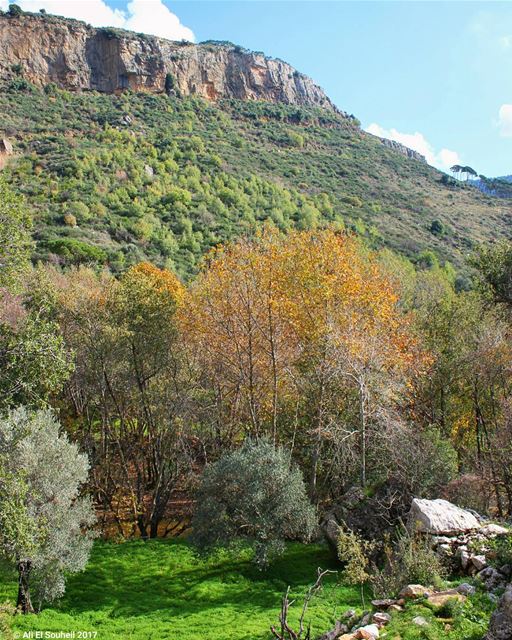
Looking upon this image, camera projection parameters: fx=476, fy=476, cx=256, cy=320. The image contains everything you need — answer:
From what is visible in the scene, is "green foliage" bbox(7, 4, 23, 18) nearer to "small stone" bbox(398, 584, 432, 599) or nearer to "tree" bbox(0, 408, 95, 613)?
"tree" bbox(0, 408, 95, 613)

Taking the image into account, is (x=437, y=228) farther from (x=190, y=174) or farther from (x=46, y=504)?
(x=46, y=504)

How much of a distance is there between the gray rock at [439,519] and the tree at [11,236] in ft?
34.9

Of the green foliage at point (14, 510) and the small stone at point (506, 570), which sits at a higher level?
the green foliage at point (14, 510)

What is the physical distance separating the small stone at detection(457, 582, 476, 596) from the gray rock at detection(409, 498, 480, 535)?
236 cm

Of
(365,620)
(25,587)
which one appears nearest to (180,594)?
(25,587)

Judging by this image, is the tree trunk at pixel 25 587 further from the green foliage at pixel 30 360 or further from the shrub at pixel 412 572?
the shrub at pixel 412 572

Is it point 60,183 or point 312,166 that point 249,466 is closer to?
point 60,183

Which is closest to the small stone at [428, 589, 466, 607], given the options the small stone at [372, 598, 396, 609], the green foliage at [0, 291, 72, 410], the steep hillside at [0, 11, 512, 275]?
the small stone at [372, 598, 396, 609]

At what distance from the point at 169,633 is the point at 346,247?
43.7ft

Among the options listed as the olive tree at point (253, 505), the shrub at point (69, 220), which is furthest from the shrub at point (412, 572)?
the shrub at point (69, 220)

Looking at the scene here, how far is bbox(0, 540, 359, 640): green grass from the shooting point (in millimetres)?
10758

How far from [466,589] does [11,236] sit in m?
10.7

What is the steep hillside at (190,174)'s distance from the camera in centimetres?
5225

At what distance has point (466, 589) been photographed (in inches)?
350
